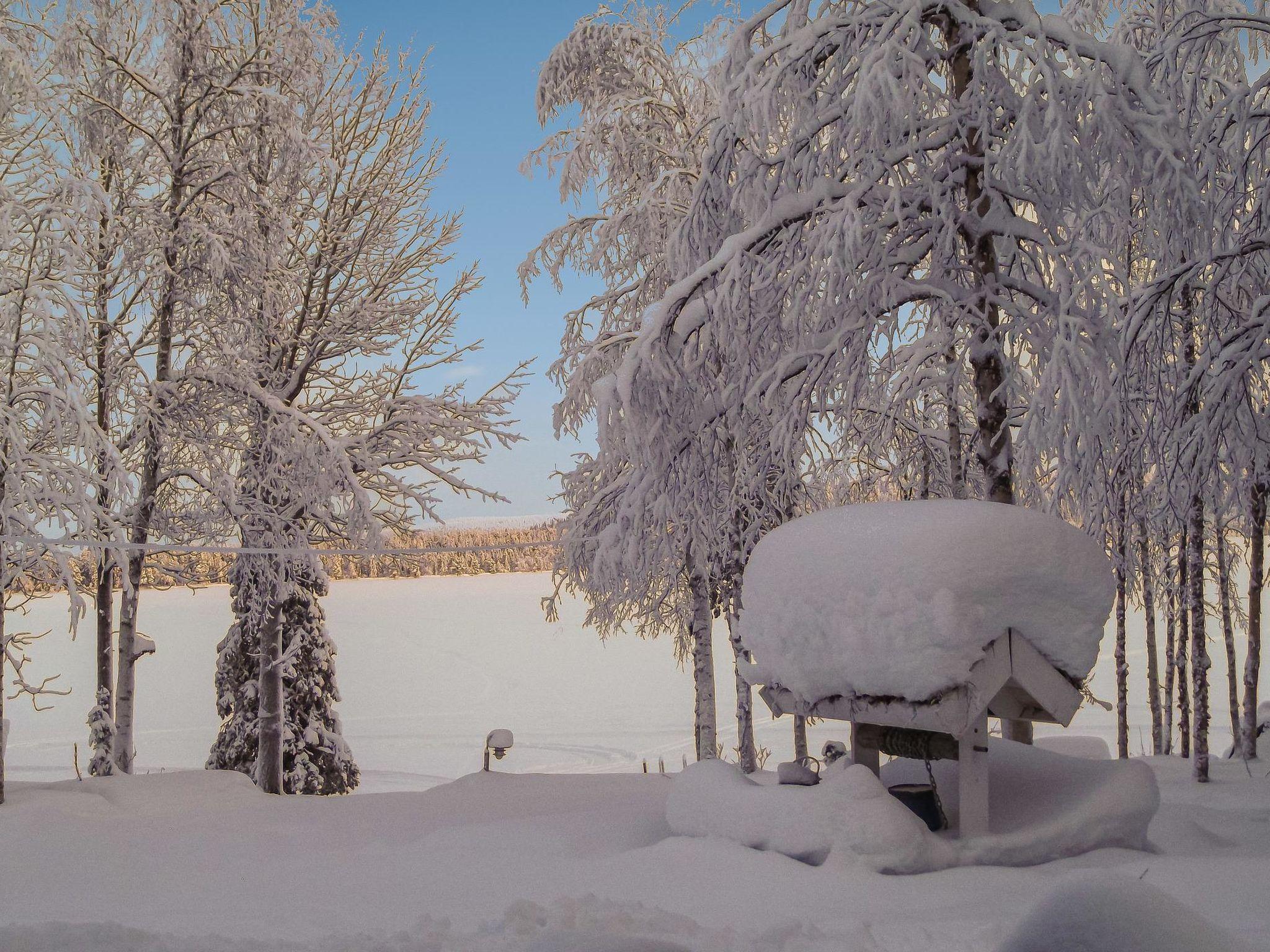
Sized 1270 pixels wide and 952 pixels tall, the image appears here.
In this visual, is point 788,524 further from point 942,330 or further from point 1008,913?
point 1008,913

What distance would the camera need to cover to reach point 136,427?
10.6 meters

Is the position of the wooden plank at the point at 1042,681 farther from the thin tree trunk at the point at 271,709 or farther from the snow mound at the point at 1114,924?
the thin tree trunk at the point at 271,709

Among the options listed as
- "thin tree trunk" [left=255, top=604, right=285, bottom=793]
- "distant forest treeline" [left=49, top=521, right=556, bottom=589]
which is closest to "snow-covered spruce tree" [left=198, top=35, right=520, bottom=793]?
"thin tree trunk" [left=255, top=604, right=285, bottom=793]

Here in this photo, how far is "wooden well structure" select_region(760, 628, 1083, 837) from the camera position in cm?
509

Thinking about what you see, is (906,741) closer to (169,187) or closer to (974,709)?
(974,709)

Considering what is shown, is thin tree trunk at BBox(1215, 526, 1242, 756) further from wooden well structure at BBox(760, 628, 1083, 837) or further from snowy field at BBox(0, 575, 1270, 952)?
wooden well structure at BBox(760, 628, 1083, 837)

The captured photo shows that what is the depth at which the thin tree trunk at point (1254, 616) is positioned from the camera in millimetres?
9430

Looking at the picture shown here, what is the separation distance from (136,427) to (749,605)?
761 cm

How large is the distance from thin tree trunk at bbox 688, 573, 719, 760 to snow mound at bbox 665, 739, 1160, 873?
3.38 meters

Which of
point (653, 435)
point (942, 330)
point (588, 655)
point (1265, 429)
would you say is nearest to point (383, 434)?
point (653, 435)

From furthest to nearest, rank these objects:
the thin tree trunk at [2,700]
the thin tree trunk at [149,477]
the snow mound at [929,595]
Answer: the thin tree trunk at [149,477]
the thin tree trunk at [2,700]
the snow mound at [929,595]

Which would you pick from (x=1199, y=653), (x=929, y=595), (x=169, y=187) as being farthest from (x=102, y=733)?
(x=1199, y=653)

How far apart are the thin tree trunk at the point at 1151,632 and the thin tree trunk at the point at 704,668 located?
444 cm

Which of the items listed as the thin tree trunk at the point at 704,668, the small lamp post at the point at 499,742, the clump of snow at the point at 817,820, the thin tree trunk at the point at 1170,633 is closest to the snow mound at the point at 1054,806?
the clump of snow at the point at 817,820
